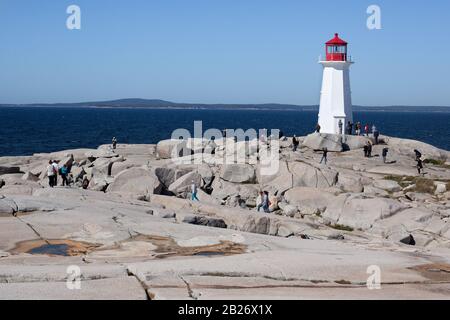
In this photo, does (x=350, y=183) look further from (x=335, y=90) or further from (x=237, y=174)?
(x=335, y=90)

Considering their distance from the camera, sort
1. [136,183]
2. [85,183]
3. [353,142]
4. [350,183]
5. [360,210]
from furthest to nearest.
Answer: [353,142]
[350,183]
[85,183]
[136,183]
[360,210]

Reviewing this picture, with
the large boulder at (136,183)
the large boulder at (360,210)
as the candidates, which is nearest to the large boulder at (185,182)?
the large boulder at (136,183)

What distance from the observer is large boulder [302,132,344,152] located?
43.2 meters

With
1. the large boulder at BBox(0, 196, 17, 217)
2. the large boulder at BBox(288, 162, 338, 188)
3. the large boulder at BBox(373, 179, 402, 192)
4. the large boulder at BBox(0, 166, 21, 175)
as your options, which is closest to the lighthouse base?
the large boulder at BBox(288, 162, 338, 188)

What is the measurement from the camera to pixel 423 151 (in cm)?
4550

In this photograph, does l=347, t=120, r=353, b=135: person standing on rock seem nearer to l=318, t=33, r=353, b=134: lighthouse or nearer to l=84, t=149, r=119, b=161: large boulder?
l=318, t=33, r=353, b=134: lighthouse

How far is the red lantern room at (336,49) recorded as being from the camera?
49.8 metres

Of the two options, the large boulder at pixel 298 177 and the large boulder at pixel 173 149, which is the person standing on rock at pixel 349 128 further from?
the large boulder at pixel 173 149

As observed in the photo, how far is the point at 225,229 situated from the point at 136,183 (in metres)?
13.6

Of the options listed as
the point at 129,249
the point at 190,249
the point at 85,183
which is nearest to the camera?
the point at 129,249

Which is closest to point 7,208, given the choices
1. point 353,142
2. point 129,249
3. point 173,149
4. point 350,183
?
point 129,249

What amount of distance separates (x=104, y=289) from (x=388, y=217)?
1954cm

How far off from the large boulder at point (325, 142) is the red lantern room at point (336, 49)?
9049 millimetres

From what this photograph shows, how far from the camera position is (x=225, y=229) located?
17.9 m
